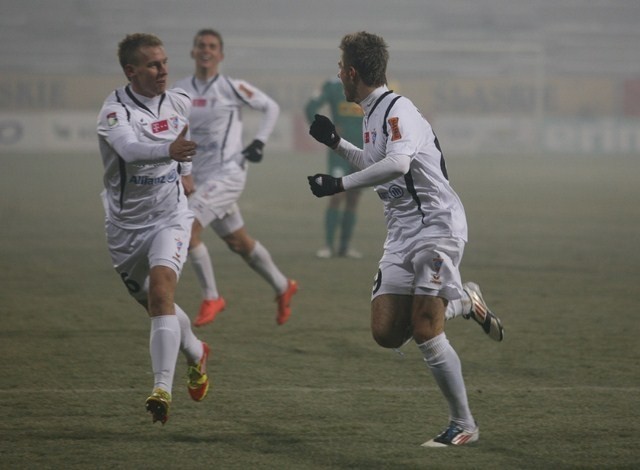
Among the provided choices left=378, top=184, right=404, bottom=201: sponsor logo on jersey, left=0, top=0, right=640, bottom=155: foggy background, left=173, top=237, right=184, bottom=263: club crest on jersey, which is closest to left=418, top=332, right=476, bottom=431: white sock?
left=378, top=184, right=404, bottom=201: sponsor logo on jersey

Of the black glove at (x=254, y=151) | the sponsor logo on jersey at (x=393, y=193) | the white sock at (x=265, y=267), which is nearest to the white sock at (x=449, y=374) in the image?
the sponsor logo on jersey at (x=393, y=193)

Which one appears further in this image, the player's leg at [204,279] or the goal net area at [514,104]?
the goal net area at [514,104]

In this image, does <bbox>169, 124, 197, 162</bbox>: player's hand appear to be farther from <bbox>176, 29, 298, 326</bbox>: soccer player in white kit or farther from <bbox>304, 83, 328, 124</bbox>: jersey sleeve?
<bbox>304, 83, 328, 124</bbox>: jersey sleeve

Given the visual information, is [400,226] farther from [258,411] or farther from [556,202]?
[556,202]

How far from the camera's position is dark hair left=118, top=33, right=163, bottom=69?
5.43 meters

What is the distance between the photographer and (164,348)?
507cm

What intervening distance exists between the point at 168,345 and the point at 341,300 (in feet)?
13.2

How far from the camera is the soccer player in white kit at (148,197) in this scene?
17.4 ft

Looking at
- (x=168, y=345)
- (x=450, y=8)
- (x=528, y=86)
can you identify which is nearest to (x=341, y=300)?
(x=168, y=345)

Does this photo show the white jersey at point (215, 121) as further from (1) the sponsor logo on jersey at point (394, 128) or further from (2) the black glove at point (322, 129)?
(1) the sponsor logo on jersey at point (394, 128)

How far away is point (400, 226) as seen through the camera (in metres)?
5.01

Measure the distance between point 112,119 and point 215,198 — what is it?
10.1 ft

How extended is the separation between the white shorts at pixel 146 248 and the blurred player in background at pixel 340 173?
21.1 ft

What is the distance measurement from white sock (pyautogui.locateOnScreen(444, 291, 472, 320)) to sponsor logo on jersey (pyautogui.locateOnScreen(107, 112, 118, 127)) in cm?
200
